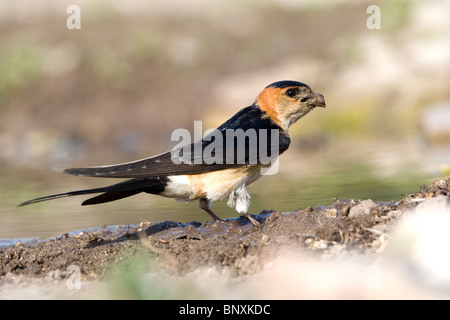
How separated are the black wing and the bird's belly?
3.2 inches

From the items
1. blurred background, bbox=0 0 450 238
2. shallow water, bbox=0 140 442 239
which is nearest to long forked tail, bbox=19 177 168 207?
shallow water, bbox=0 140 442 239

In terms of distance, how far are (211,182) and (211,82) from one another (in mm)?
10787

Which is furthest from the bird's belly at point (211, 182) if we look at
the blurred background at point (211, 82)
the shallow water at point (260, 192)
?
the blurred background at point (211, 82)

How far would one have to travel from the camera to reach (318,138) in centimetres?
1230

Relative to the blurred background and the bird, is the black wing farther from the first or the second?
the blurred background

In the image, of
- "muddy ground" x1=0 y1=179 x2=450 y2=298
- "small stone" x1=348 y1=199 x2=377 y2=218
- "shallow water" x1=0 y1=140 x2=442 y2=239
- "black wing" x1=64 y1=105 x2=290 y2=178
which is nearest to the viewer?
"muddy ground" x1=0 y1=179 x2=450 y2=298

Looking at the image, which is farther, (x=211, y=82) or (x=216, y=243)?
(x=211, y=82)

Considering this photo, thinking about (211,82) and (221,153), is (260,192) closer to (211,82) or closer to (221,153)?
(221,153)

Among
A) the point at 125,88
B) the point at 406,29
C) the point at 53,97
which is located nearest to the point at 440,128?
the point at 406,29

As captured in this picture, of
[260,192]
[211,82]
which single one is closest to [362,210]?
[260,192]

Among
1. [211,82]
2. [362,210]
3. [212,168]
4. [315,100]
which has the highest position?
[211,82]

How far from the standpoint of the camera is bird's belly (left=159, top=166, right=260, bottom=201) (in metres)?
5.48

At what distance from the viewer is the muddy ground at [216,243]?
418 cm

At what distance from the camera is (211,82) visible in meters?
16.1
